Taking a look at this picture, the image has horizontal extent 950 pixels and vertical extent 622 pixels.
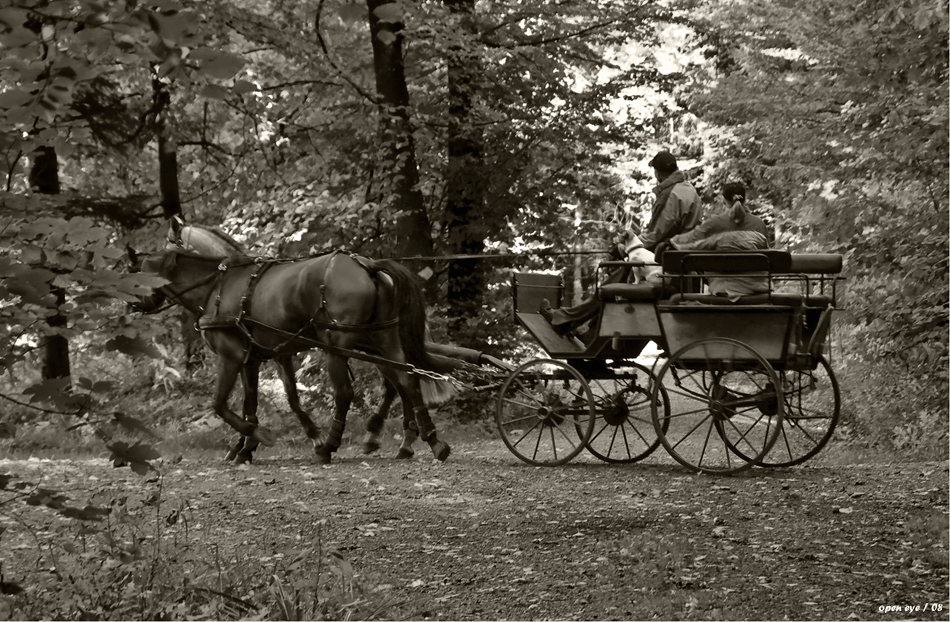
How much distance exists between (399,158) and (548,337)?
16.6 ft

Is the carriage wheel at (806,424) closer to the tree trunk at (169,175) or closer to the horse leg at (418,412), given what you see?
the horse leg at (418,412)

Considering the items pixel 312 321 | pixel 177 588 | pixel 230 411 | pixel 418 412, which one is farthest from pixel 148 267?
pixel 177 588

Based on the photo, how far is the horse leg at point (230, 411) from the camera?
34.2 ft

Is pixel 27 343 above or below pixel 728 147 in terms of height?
below

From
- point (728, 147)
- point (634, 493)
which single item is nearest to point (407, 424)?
point (634, 493)

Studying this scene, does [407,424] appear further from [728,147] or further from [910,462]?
[728,147]

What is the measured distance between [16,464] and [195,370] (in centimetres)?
741

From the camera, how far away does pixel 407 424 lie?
10.8 meters

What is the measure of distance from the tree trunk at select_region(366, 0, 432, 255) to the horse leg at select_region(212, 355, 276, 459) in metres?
4.00

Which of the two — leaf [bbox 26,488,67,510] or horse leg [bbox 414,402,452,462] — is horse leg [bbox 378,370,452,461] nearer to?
horse leg [bbox 414,402,452,462]

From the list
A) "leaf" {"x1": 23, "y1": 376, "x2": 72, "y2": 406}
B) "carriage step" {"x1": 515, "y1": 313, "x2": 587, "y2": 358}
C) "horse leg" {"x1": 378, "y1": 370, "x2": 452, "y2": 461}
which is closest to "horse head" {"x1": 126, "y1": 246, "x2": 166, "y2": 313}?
"horse leg" {"x1": 378, "y1": 370, "x2": 452, "y2": 461}

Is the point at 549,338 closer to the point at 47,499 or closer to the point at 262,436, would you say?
the point at 262,436

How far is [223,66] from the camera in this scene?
311 cm

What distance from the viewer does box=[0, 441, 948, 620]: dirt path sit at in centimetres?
525
